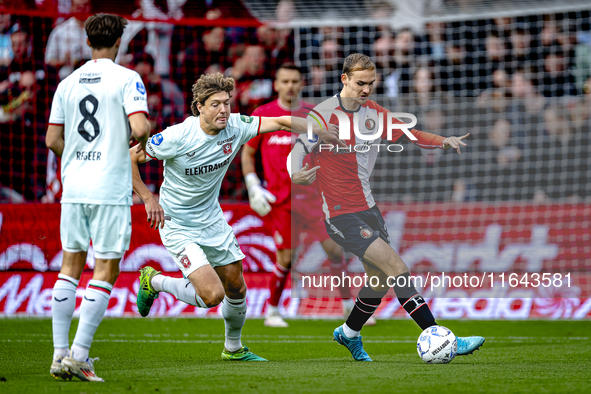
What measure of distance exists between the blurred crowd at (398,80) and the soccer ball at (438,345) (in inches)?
193

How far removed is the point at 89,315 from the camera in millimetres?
4375

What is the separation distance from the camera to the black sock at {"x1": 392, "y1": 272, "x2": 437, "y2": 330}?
5324 millimetres

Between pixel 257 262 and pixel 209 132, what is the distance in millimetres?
4366

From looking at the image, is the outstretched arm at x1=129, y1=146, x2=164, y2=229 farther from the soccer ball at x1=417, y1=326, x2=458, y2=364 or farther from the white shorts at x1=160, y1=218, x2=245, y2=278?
the soccer ball at x1=417, y1=326, x2=458, y2=364

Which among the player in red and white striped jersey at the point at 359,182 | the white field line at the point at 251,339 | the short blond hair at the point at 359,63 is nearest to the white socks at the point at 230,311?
the player in red and white striped jersey at the point at 359,182

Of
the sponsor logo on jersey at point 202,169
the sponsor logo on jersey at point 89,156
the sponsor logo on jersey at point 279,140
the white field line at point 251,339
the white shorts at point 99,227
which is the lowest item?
the white field line at point 251,339

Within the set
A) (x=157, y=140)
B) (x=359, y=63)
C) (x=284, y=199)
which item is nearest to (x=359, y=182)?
(x=359, y=63)

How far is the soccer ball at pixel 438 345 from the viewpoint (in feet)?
16.9

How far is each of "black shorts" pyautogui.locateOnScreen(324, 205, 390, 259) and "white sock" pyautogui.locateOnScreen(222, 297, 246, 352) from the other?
893 millimetres

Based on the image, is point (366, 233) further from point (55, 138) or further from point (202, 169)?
point (55, 138)

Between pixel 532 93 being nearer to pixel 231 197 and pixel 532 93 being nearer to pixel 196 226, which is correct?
pixel 231 197

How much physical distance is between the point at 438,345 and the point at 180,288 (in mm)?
1932

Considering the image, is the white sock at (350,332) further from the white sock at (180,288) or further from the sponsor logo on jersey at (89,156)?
the sponsor logo on jersey at (89,156)

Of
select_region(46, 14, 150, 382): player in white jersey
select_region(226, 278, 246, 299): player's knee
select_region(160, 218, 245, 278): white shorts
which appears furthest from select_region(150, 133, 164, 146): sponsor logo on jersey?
select_region(226, 278, 246, 299): player's knee
